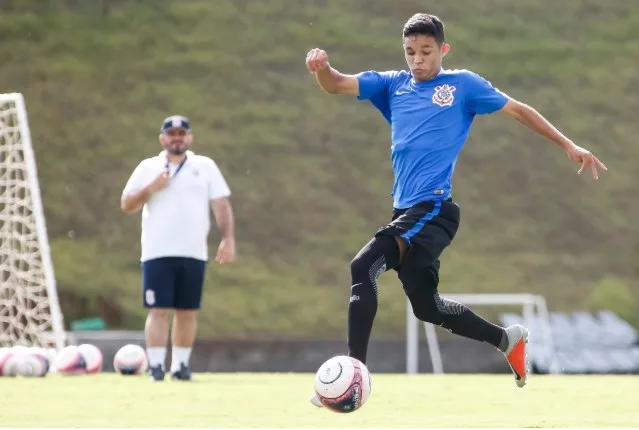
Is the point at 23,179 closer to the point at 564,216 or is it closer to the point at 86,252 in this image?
the point at 86,252

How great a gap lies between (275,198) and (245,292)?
1.15 metres

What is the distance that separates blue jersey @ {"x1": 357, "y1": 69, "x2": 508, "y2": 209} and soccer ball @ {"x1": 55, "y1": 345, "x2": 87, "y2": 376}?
5.35m

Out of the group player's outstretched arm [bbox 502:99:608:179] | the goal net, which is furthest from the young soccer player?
the goal net

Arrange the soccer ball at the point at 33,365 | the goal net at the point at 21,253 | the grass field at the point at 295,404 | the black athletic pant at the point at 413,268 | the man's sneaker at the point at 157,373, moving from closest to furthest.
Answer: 1. the grass field at the point at 295,404
2. the black athletic pant at the point at 413,268
3. the man's sneaker at the point at 157,373
4. the soccer ball at the point at 33,365
5. the goal net at the point at 21,253

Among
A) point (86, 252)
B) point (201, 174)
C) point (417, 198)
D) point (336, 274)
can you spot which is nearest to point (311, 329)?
point (336, 274)

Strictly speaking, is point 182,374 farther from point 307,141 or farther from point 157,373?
point 307,141

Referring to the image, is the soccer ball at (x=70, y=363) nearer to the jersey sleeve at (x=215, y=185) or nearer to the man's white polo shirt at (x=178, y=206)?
the man's white polo shirt at (x=178, y=206)

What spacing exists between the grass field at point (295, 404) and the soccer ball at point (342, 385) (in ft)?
0.32

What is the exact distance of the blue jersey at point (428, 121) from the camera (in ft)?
22.8

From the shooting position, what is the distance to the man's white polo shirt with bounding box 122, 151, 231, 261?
1062cm

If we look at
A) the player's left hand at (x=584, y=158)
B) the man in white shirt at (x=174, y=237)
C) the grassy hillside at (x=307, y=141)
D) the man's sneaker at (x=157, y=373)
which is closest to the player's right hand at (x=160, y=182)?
the man in white shirt at (x=174, y=237)

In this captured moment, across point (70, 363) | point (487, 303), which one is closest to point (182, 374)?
point (70, 363)

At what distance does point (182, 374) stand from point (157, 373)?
0.80 feet

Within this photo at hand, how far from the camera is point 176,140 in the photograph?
10.6 meters
